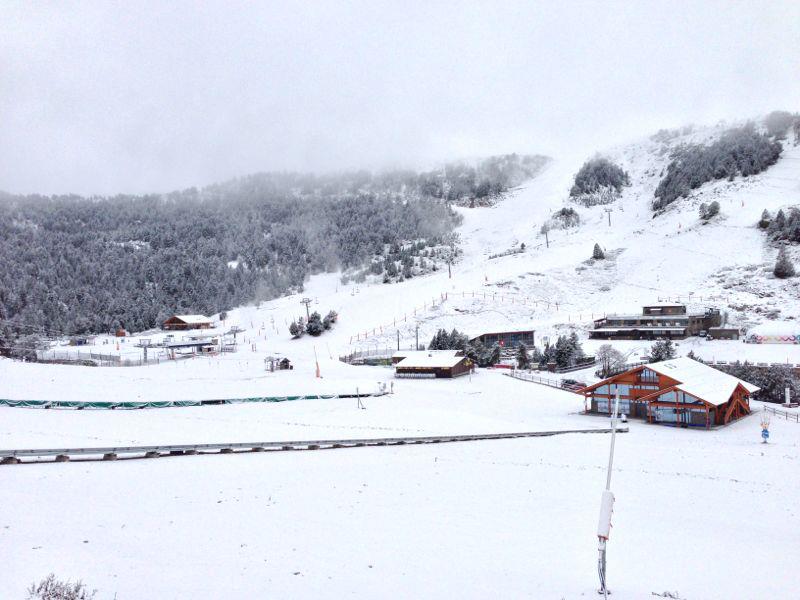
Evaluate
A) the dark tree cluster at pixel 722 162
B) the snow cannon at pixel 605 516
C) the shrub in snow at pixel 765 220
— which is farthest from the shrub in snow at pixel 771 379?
the dark tree cluster at pixel 722 162

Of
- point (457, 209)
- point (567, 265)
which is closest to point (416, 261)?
point (567, 265)

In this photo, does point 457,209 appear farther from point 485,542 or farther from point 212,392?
point 485,542

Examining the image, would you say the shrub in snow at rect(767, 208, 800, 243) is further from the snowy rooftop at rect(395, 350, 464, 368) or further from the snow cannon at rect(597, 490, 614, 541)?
the snow cannon at rect(597, 490, 614, 541)

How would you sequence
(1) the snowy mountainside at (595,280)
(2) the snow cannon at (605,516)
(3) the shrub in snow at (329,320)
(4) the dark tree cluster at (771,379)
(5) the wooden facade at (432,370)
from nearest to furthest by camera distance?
(2) the snow cannon at (605,516), (4) the dark tree cluster at (771,379), (5) the wooden facade at (432,370), (1) the snowy mountainside at (595,280), (3) the shrub in snow at (329,320)

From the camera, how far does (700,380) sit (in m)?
42.5

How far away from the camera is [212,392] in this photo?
166 ft

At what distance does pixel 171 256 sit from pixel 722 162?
483ft

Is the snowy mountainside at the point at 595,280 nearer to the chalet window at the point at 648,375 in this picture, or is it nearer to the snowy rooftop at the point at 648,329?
the snowy rooftop at the point at 648,329

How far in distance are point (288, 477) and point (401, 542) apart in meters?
7.76

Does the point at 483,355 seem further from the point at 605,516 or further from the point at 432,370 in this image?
the point at 605,516

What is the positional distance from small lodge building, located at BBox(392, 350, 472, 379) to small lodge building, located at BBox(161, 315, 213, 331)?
62.2 metres

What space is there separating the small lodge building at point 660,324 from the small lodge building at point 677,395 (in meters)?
29.5

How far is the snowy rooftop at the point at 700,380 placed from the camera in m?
39.8

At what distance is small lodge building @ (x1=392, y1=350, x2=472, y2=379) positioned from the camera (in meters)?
59.9
